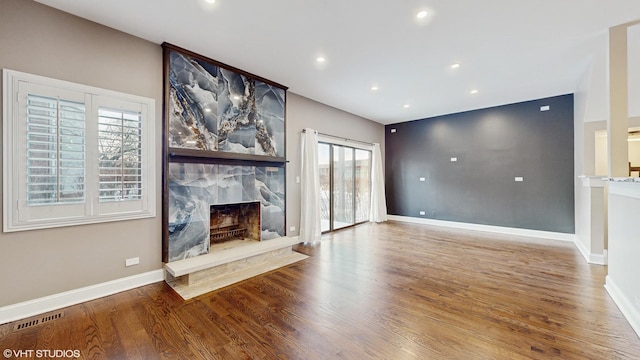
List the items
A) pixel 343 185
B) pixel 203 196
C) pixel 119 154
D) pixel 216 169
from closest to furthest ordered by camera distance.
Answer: pixel 119 154
pixel 203 196
pixel 216 169
pixel 343 185

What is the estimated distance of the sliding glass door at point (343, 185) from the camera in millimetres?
5922

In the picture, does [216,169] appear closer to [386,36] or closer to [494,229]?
[386,36]

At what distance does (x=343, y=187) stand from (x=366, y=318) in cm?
433

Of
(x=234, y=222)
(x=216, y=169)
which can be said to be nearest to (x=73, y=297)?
(x=216, y=169)

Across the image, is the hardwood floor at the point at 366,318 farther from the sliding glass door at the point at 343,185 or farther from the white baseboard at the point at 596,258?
the sliding glass door at the point at 343,185

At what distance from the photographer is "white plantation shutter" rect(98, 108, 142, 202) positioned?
276cm

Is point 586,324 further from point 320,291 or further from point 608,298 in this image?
point 320,291

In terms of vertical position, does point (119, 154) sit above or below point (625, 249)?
above

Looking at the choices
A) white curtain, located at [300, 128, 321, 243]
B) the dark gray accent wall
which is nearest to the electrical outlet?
white curtain, located at [300, 128, 321, 243]

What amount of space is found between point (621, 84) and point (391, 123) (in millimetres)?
5085

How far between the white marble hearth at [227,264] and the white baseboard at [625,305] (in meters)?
3.58

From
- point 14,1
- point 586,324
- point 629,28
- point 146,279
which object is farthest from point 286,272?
point 629,28

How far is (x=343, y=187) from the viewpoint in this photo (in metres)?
6.49

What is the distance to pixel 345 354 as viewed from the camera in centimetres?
184
